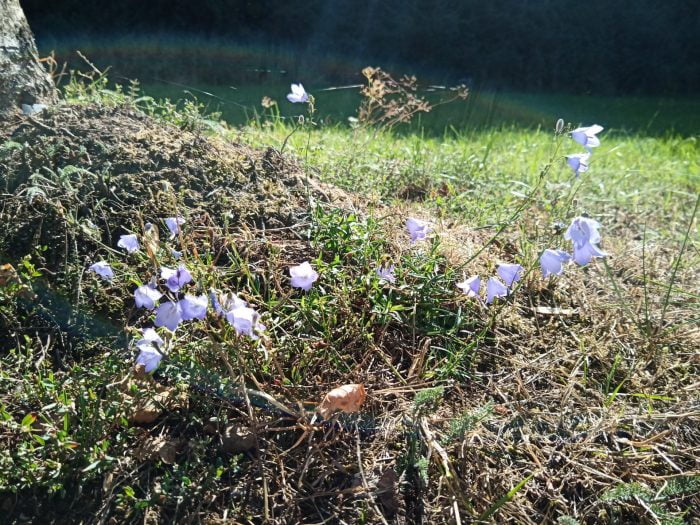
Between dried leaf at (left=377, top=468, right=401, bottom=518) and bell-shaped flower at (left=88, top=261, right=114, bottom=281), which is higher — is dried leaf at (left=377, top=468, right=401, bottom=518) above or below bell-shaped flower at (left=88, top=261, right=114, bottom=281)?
below

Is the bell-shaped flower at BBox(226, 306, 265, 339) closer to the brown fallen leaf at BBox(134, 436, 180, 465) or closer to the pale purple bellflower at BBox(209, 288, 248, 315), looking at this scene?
the pale purple bellflower at BBox(209, 288, 248, 315)

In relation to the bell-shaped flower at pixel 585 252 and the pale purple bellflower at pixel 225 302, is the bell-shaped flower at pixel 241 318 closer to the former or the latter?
the pale purple bellflower at pixel 225 302

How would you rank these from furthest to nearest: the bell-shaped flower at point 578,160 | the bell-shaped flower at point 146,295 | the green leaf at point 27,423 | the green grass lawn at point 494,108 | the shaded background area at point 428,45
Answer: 1. the shaded background area at point 428,45
2. the green grass lawn at point 494,108
3. the bell-shaped flower at point 578,160
4. the bell-shaped flower at point 146,295
5. the green leaf at point 27,423

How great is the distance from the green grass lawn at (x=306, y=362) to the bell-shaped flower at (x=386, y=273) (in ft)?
0.14

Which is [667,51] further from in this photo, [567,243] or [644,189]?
[567,243]

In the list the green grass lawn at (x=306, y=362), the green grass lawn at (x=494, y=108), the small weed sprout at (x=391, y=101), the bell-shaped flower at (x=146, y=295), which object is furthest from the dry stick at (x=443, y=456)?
the green grass lawn at (x=494, y=108)

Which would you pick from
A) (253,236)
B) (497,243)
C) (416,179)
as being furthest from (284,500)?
(416,179)

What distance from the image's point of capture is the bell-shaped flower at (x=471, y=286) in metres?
1.98

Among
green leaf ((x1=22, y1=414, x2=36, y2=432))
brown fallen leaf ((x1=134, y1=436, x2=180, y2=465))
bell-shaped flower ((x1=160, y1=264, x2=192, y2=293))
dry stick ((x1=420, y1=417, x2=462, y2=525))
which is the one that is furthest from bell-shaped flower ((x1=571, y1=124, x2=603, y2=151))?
green leaf ((x1=22, y1=414, x2=36, y2=432))

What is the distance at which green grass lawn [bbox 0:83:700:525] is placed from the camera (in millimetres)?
1611

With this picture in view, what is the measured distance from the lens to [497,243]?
101 inches

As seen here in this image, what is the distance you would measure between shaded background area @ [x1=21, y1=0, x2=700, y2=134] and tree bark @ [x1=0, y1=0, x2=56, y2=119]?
4643 mm

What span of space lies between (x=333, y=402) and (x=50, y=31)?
8.67 meters

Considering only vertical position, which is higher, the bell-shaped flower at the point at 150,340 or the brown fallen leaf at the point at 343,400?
the bell-shaped flower at the point at 150,340
